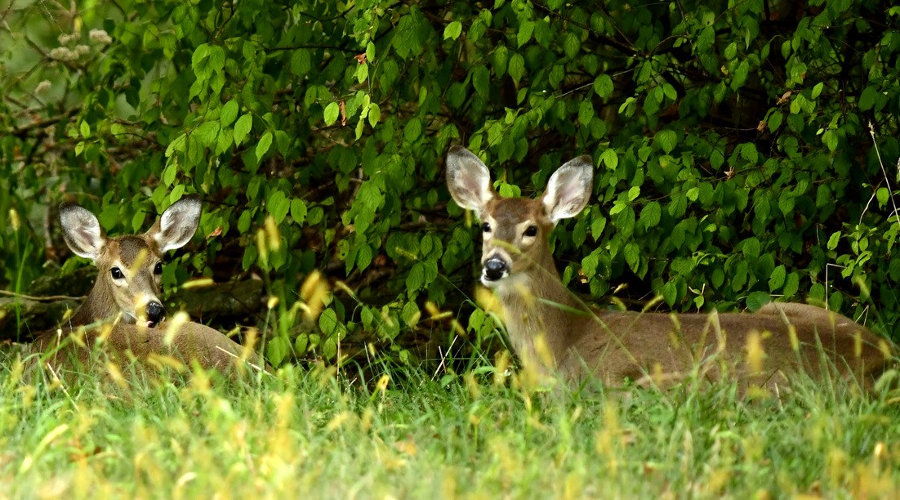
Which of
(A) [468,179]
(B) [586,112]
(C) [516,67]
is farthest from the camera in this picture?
(A) [468,179]

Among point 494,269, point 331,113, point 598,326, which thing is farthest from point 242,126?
point 598,326

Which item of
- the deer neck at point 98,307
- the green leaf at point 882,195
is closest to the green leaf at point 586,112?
the green leaf at point 882,195

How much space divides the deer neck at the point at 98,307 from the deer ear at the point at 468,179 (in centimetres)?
166

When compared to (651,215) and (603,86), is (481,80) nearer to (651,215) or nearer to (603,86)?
(603,86)

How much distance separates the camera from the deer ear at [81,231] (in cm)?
659

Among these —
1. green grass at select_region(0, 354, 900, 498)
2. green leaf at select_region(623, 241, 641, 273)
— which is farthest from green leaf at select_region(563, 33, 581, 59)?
green grass at select_region(0, 354, 900, 498)

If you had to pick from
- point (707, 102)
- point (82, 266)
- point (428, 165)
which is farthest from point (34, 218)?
point (707, 102)

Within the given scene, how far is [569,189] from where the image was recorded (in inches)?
234

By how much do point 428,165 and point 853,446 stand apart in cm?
293

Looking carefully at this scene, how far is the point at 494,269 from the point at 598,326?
48 cm

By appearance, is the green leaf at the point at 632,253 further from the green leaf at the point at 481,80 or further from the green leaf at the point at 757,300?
the green leaf at the point at 481,80

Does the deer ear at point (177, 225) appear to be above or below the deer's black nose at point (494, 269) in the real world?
above

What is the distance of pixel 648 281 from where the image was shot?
24.1 ft

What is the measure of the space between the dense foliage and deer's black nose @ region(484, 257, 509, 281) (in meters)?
0.41
